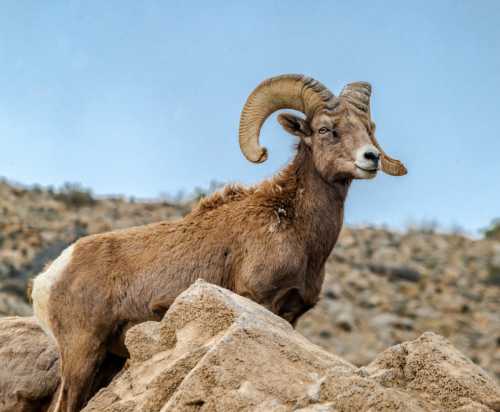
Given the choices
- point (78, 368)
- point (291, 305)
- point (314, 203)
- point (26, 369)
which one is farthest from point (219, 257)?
point (26, 369)

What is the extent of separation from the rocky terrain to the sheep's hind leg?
42.1ft

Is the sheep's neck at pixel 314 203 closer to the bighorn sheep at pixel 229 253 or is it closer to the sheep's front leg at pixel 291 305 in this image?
the bighorn sheep at pixel 229 253

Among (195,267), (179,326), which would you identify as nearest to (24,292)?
(195,267)

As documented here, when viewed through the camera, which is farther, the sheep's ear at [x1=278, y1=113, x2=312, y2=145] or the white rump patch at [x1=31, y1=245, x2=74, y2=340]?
the sheep's ear at [x1=278, y1=113, x2=312, y2=145]

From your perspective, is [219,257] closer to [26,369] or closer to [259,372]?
[26,369]

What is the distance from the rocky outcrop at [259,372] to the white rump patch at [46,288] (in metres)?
2.60

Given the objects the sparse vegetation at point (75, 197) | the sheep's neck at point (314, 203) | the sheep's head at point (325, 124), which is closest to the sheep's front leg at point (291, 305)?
the sheep's neck at point (314, 203)

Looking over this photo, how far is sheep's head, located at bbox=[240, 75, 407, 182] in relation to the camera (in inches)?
355

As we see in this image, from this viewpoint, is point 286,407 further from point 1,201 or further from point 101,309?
point 1,201

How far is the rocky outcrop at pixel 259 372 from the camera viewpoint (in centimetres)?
543

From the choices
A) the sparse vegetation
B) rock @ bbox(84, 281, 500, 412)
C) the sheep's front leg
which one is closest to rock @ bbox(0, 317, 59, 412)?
the sheep's front leg

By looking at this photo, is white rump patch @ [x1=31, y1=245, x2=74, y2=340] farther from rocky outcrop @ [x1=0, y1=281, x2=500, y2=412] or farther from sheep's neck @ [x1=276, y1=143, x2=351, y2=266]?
rocky outcrop @ [x1=0, y1=281, x2=500, y2=412]

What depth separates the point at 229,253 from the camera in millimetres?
8812

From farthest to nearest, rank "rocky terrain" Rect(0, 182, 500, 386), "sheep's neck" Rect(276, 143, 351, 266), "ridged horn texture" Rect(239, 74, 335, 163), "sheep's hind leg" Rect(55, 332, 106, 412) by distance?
"rocky terrain" Rect(0, 182, 500, 386)
"ridged horn texture" Rect(239, 74, 335, 163)
"sheep's neck" Rect(276, 143, 351, 266)
"sheep's hind leg" Rect(55, 332, 106, 412)
